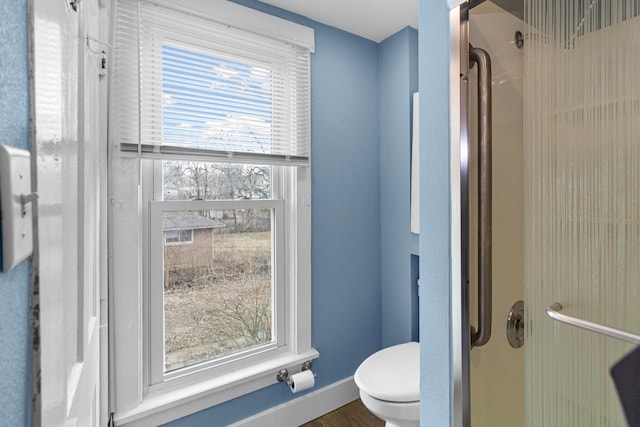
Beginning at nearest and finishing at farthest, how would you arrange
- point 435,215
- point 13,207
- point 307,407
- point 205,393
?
point 13,207 → point 435,215 → point 205,393 → point 307,407

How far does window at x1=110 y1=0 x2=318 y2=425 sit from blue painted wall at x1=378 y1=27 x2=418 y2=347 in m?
0.58

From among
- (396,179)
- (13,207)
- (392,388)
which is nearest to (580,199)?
(13,207)

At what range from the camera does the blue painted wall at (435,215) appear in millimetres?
969

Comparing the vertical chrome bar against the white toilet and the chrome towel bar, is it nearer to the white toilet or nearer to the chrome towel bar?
the chrome towel bar

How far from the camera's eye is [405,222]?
2.07 meters

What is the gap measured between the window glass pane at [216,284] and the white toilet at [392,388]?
25.7 inches

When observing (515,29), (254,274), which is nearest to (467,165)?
(515,29)

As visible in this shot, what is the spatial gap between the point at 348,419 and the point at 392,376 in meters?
0.64

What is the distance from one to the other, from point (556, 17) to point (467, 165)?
0.37 metres

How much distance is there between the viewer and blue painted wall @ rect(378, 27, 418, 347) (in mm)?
2031

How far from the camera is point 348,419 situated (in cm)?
195

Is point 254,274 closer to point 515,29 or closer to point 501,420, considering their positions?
point 501,420

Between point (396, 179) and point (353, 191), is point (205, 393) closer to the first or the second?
point (353, 191)

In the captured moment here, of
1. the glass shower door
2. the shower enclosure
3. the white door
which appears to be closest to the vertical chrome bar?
the shower enclosure
